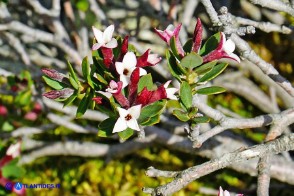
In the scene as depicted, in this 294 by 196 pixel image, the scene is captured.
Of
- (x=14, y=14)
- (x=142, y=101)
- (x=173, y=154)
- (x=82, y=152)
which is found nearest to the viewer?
(x=142, y=101)

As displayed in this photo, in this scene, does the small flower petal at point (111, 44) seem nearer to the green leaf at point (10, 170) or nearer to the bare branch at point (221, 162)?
the bare branch at point (221, 162)

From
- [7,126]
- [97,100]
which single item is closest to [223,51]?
[97,100]

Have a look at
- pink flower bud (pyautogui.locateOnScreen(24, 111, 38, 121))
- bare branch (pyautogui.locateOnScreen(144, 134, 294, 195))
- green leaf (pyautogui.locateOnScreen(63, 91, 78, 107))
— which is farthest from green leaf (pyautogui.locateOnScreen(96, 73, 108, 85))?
pink flower bud (pyautogui.locateOnScreen(24, 111, 38, 121))

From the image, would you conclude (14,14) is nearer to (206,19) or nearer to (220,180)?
(206,19)

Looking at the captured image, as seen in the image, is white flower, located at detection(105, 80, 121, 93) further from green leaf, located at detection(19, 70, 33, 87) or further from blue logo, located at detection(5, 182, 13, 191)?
blue logo, located at detection(5, 182, 13, 191)

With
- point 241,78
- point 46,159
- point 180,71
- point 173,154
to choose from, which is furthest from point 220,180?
point 180,71

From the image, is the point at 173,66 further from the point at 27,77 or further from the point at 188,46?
the point at 27,77
